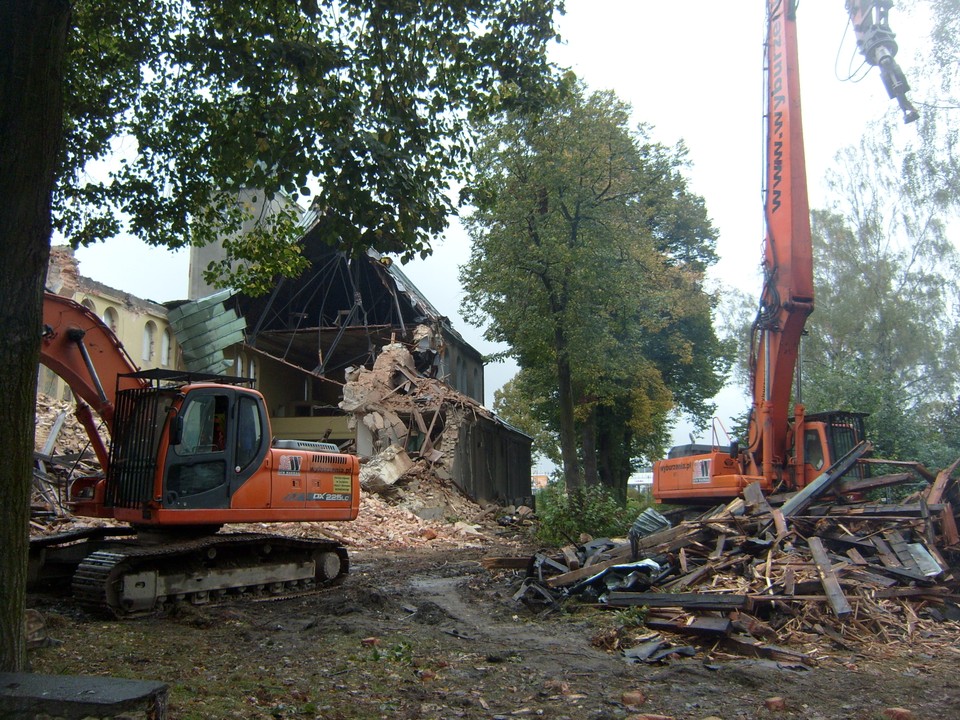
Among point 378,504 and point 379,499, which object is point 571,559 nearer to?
point 378,504

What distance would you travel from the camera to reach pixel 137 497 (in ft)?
30.5

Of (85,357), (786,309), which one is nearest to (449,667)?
(85,357)

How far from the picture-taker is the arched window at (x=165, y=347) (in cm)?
2558

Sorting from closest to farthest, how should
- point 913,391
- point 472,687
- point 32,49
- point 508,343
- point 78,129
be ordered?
point 32,49 → point 472,687 → point 78,129 → point 508,343 → point 913,391

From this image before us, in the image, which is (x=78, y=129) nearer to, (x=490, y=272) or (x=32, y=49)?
(x=32, y=49)

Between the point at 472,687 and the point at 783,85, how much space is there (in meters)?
11.9

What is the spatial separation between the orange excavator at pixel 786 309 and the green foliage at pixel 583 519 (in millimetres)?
3994

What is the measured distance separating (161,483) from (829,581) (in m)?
7.49

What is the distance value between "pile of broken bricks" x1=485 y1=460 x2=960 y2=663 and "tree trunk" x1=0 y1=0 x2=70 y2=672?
5257 millimetres

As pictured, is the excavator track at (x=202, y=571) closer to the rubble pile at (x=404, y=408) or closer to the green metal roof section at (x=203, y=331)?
the rubble pile at (x=404, y=408)

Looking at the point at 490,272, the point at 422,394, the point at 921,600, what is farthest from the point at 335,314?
the point at 921,600

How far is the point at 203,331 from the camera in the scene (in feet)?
86.0

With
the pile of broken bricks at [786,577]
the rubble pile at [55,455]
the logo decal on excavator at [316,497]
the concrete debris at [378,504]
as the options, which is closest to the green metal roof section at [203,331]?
the rubble pile at [55,455]

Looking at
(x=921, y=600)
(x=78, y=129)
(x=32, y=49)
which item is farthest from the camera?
(x=78, y=129)
